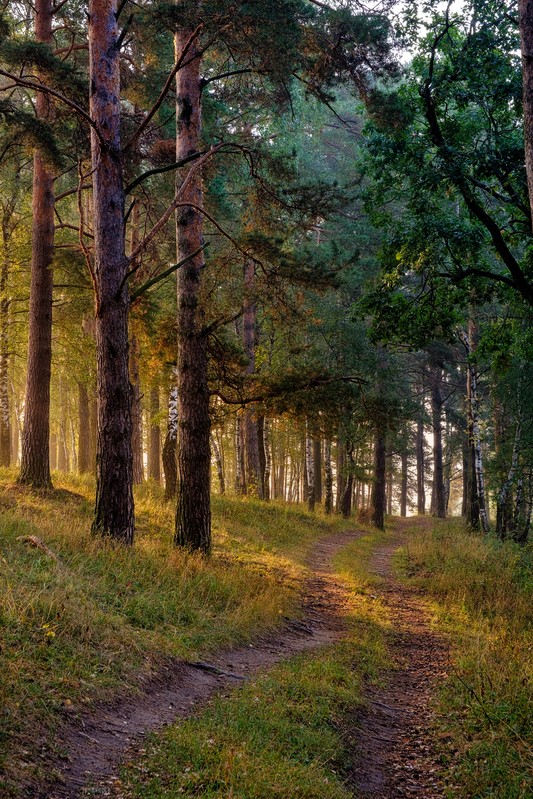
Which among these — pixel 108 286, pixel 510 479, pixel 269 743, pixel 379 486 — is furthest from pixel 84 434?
pixel 269 743

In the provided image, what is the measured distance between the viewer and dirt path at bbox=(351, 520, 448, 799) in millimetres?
4469

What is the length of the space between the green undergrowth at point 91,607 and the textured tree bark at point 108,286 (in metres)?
0.84

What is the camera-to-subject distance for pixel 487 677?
5.96 meters

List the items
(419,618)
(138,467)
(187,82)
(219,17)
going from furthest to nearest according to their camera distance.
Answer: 1. (138,467)
2. (187,82)
3. (419,618)
4. (219,17)

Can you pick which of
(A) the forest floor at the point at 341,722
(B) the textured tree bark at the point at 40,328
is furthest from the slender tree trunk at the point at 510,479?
(B) the textured tree bark at the point at 40,328

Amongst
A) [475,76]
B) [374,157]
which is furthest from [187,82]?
[475,76]

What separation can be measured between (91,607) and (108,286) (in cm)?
519

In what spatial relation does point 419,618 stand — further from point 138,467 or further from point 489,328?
point 138,467

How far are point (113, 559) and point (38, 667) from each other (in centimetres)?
339

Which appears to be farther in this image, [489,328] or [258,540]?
[258,540]

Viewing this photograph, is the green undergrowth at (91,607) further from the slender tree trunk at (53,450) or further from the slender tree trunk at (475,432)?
the slender tree trunk at (53,450)

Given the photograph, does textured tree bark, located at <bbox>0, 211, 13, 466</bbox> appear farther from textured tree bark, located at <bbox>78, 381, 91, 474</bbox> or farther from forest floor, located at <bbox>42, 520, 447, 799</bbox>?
forest floor, located at <bbox>42, 520, 447, 799</bbox>

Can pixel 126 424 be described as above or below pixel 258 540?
above

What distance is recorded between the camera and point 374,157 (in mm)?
11023
